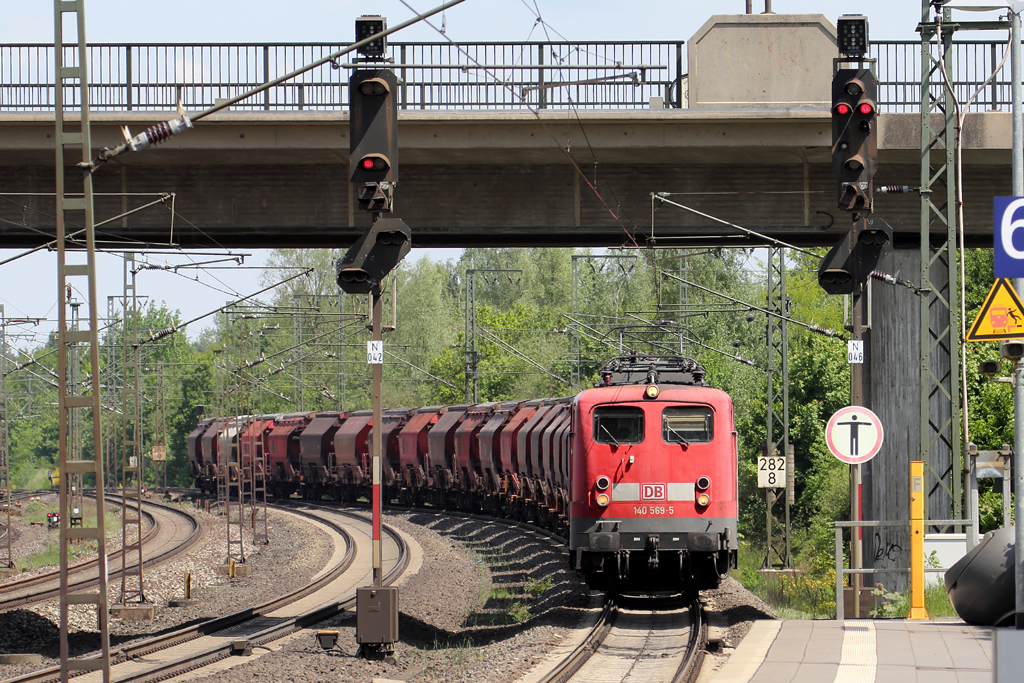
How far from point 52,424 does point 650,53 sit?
97.4m

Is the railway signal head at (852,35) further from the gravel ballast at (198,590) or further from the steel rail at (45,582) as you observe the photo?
the steel rail at (45,582)

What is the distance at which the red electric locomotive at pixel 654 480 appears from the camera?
15148mm

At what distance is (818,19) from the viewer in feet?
56.5

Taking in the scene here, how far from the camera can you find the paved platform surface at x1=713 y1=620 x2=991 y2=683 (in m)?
9.95

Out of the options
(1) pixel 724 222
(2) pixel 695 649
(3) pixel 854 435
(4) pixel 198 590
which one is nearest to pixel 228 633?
(4) pixel 198 590

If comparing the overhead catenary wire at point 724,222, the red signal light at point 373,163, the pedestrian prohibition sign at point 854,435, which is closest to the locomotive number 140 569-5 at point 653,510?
the pedestrian prohibition sign at point 854,435

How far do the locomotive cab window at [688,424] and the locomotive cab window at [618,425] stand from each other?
35cm

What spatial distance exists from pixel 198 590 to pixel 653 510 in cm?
1232

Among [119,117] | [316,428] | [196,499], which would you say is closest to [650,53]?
[119,117]

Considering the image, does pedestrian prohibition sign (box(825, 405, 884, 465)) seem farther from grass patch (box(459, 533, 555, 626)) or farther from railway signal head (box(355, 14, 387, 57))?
railway signal head (box(355, 14, 387, 57))

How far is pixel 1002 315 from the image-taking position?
10.2 m

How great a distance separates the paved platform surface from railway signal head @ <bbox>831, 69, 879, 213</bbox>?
4481 mm

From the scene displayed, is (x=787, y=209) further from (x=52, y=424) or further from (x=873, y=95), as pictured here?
(x=52, y=424)

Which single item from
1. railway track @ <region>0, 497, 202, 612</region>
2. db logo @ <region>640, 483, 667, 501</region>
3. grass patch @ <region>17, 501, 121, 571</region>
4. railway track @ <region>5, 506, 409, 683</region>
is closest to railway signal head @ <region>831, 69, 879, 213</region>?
db logo @ <region>640, 483, 667, 501</region>
